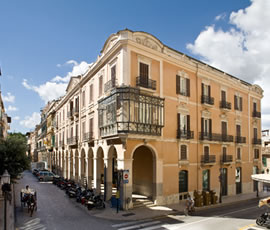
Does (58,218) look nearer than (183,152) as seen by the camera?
Yes

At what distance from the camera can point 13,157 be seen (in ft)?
68.5

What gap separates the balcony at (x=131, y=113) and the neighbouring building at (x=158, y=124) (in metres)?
0.08

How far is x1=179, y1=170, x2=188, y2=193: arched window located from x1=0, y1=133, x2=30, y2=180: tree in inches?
554

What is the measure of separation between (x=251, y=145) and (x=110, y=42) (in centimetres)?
2402

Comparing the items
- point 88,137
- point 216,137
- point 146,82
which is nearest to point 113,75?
point 146,82

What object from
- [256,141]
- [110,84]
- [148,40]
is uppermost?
[148,40]

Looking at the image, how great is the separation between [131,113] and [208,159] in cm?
1154

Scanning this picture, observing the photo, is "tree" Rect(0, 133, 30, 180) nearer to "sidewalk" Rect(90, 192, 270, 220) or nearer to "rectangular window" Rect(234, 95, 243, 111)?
"sidewalk" Rect(90, 192, 270, 220)

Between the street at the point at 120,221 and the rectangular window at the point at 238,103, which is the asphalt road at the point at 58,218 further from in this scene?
the rectangular window at the point at 238,103

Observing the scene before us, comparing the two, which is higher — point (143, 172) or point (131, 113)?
point (131, 113)

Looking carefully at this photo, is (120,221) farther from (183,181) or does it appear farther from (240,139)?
(240,139)

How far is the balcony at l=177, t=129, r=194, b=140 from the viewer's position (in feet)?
74.8

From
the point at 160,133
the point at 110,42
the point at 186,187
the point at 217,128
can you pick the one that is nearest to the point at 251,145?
the point at 217,128

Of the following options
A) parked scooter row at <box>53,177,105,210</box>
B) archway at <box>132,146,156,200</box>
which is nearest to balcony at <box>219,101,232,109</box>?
archway at <box>132,146,156,200</box>
